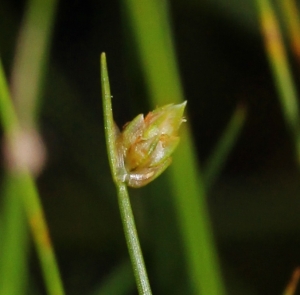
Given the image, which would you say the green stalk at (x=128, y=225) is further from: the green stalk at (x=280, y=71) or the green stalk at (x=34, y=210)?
the green stalk at (x=280, y=71)

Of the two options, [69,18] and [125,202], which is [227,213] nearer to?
[69,18]

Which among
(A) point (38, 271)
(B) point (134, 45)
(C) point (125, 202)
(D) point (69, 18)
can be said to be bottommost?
(A) point (38, 271)

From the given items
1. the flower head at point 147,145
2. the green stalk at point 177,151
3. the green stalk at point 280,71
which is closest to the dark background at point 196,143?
the green stalk at point 280,71

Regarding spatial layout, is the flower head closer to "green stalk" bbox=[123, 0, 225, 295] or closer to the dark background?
"green stalk" bbox=[123, 0, 225, 295]

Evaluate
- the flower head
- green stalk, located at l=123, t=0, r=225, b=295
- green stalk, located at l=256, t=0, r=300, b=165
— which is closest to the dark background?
green stalk, located at l=256, t=0, r=300, b=165

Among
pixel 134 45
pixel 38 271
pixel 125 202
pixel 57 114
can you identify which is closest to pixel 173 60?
pixel 134 45

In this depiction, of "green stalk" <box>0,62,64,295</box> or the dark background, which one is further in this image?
the dark background
